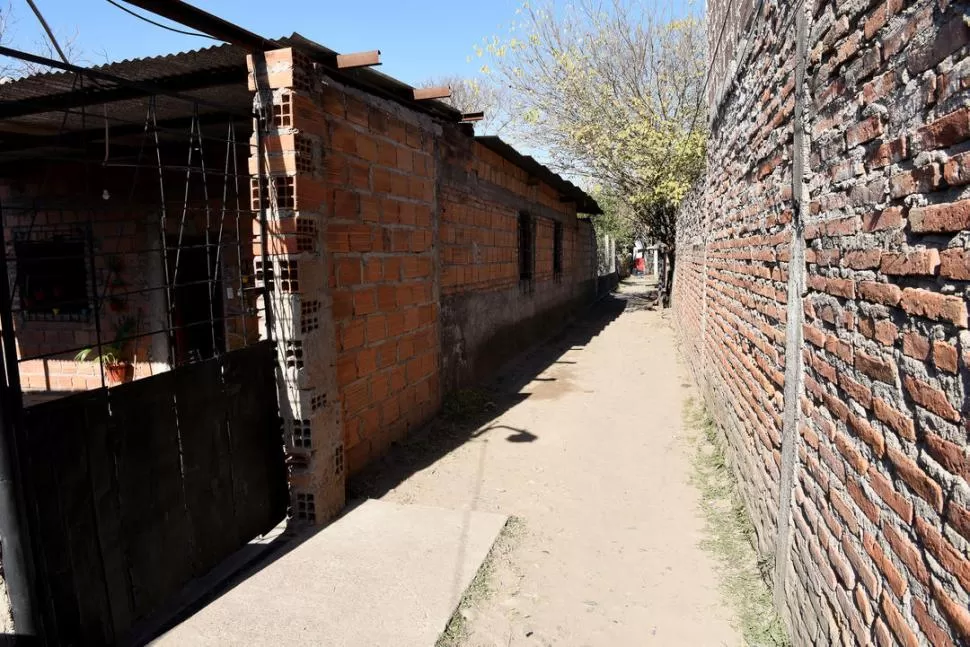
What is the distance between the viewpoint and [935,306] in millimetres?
1516

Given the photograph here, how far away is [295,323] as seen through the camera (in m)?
3.68

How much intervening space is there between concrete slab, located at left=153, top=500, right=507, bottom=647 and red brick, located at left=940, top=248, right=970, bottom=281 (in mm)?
2556

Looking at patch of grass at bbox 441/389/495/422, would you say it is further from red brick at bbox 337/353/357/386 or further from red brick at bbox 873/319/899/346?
red brick at bbox 873/319/899/346

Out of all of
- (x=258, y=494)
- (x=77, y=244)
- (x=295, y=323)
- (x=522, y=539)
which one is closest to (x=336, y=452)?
(x=258, y=494)

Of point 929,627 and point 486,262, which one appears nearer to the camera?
point 929,627

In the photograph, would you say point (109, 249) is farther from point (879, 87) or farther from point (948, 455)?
point (948, 455)

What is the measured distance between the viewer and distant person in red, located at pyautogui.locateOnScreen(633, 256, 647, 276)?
147 ft

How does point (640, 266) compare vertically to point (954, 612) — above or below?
below

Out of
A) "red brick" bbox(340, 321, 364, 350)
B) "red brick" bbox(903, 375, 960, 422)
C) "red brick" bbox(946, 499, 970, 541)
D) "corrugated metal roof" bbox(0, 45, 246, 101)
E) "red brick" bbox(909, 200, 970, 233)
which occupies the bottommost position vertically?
"red brick" bbox(946, 499, 970, 541)

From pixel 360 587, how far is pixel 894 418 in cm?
268

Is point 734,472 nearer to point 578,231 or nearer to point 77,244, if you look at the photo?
point 77,244

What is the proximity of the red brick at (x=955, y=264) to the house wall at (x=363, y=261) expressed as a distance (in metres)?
3.19

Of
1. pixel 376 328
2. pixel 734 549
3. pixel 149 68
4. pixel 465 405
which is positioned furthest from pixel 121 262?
pixel 734 549

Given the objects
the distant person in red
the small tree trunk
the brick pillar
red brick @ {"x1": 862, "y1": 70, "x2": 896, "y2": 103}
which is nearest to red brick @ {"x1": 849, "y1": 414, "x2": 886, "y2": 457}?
red brick @ {"x1": 862, "y1": 70, "x2": 896, "y2": 103}
